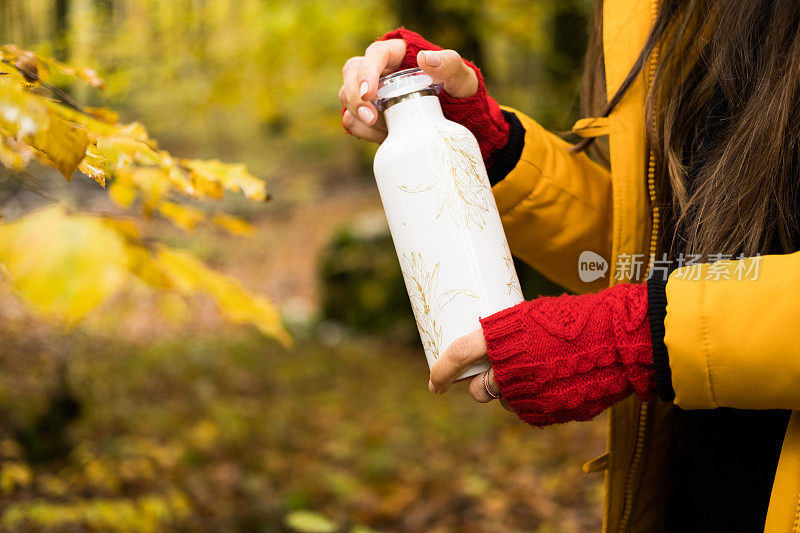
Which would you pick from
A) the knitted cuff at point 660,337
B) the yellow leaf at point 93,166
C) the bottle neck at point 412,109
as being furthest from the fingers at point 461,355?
the yellow leaf at point 93,166

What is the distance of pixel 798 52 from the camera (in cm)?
109

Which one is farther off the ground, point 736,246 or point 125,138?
point 125,138

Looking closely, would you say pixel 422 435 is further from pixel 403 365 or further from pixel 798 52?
pixel 798 52

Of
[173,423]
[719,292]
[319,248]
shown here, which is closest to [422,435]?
[173,423]

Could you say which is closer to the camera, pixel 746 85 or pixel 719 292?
pixel 719 292

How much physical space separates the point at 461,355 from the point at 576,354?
196 millimetres

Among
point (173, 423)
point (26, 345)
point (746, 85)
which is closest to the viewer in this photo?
point (746, 85)

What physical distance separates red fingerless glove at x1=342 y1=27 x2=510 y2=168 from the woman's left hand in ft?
1.76

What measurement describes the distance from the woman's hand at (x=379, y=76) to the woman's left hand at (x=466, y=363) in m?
0.48

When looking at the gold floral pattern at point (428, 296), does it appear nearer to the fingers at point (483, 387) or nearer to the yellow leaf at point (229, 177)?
the fingers at point (483, 387)

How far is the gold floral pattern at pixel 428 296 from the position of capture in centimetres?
113

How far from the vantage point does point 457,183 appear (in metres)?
1.14

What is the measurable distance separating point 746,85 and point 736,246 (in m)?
0.33

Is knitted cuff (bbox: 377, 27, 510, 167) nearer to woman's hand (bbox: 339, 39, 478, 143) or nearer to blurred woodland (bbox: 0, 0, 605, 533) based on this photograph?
woman's hand (bbox: 339, 39, 478, 143)
